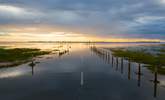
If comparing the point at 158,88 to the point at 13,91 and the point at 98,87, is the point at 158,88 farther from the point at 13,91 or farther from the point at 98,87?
the point at 13,91

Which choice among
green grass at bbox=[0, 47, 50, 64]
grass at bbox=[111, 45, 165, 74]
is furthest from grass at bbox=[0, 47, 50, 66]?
grass at bbox=[111, 45, 165, 74]

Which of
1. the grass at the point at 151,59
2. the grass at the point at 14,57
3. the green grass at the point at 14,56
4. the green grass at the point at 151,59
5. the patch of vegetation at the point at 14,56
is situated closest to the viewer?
the green grass at the point at 151,59

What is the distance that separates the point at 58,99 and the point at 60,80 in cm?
855

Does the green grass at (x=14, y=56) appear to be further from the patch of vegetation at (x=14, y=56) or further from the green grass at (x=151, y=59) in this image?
the green grass at (x=151, y=59)

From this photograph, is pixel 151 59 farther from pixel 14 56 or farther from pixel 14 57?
pixel 14 56

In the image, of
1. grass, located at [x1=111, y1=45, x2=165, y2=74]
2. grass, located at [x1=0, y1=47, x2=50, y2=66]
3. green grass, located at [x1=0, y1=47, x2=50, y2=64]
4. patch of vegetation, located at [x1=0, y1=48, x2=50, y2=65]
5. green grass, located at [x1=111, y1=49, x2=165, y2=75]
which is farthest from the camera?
green grass, located at [x1=0, y1=47, x2=50, y2=64]

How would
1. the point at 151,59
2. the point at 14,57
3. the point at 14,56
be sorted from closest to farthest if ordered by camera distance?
the point at 151,59
the point at 14,57
the point at 14,56

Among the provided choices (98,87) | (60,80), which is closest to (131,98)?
(98,87)

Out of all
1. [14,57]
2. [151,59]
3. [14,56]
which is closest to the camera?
[151,59]

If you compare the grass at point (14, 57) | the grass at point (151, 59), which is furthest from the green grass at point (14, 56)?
the grass at point (151, 59)

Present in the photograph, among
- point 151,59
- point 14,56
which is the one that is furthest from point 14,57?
point 151,59

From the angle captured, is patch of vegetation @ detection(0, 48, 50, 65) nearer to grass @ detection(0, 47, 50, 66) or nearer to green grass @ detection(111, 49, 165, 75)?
grass @ detection(0, 47, 50, 66)

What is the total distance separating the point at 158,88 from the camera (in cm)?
2317

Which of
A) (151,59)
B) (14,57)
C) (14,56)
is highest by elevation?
(14,56)
